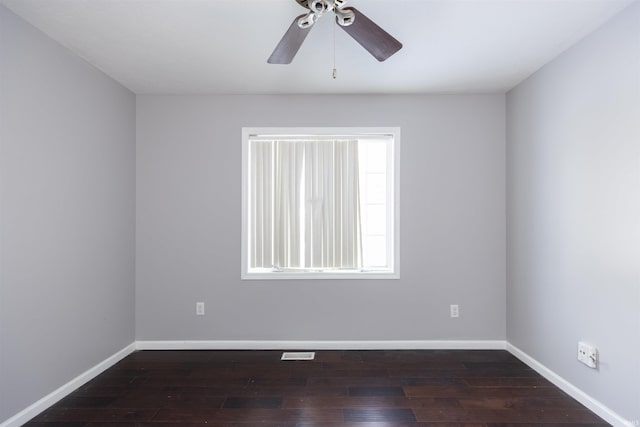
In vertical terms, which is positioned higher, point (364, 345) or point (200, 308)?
point (200, 308)

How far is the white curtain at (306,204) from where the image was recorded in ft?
11.4

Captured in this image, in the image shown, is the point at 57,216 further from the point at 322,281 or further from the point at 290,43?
the point at 322,281

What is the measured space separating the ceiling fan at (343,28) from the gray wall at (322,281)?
1.46 meters

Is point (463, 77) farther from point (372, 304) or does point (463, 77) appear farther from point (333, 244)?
point (372, 304)

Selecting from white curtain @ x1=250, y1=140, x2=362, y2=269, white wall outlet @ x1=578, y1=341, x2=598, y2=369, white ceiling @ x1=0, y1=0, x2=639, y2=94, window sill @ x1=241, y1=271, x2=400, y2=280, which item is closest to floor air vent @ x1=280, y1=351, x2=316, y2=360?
window sill @ x1=241, y1=271, x2=400, y2=280

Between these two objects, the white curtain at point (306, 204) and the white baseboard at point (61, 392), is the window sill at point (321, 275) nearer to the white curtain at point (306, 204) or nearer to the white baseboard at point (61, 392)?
the white curtain at point (306, 204)

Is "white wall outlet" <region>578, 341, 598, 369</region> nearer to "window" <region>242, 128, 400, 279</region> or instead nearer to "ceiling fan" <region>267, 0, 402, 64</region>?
"window" <region>242, 128, 400, 279</region>

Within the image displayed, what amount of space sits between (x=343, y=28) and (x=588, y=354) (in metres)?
2.47

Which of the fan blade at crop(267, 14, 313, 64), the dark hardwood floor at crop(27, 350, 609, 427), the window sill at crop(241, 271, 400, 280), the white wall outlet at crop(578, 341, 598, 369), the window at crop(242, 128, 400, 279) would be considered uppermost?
the fan blade at crop(267, 14, 313, 64)

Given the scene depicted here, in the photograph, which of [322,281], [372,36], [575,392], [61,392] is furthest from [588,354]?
[61,392]

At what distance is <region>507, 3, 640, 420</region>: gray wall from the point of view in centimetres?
204

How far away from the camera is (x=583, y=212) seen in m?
2.39

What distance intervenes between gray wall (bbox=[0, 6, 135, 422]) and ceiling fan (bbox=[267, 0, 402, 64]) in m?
1.54

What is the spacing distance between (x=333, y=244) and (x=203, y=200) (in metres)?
1.30
